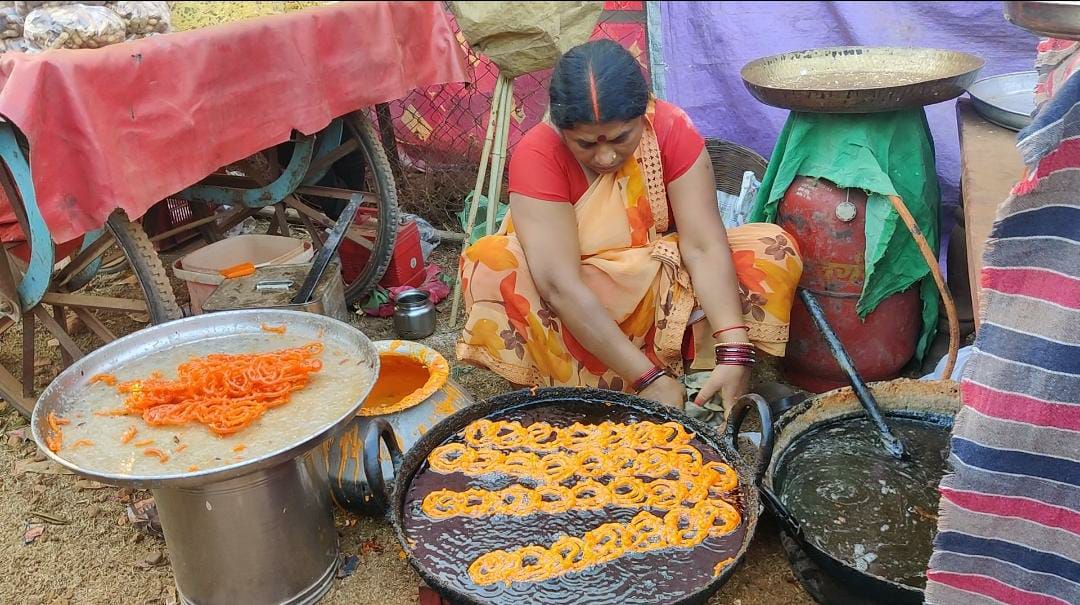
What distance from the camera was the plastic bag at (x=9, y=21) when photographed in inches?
124

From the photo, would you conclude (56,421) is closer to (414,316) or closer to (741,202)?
(414,316)

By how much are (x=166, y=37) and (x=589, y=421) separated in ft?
7.40

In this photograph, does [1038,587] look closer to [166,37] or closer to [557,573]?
[557,573]

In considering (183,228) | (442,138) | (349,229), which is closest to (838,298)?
(349,229)

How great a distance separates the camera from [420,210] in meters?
5.56

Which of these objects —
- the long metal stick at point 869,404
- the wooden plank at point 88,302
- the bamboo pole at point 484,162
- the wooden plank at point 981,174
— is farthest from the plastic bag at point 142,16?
the wooden plank at point 981,174

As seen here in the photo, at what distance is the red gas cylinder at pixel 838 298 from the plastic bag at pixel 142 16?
109 inches

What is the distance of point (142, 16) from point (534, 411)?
2362mm

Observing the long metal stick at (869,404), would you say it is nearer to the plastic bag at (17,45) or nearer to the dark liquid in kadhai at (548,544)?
the dark liquid in kadhai at (548,544)

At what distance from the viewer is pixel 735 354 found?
8.77ft

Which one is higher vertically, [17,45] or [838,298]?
[17,45]

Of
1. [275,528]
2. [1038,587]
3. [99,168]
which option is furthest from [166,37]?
[1038,587]

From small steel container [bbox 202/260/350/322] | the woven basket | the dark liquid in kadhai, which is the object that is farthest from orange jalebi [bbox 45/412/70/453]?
the woven basket

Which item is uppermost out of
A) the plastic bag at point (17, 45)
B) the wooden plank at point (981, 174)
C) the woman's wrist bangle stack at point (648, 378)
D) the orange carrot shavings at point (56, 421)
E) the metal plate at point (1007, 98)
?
the plastic bag at point (17, 45)
